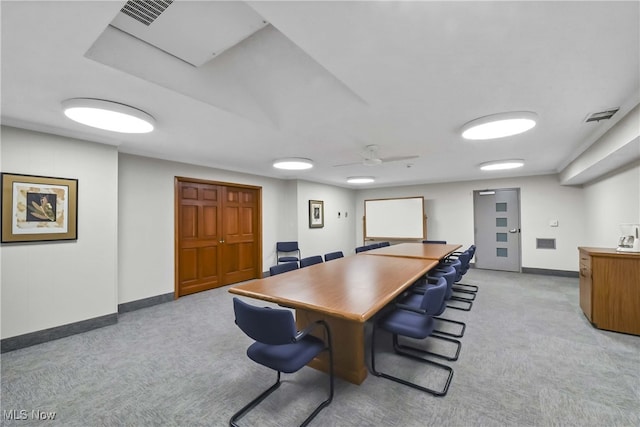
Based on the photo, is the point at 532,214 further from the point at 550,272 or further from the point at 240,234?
the point at 240,234

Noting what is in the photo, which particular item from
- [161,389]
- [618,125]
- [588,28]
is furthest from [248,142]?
[618,125]

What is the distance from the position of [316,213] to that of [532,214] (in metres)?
5.02

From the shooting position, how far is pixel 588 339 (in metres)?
2.80

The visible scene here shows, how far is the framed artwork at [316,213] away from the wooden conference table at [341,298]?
3813 mm

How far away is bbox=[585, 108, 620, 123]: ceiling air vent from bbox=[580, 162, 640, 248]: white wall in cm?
127

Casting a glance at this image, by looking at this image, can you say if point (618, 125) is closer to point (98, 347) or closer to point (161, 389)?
point (161, 389)

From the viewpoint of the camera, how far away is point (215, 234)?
507 cm

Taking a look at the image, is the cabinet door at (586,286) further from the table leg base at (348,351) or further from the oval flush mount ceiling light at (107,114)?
the oval flush mount ceiling light at (107,114)

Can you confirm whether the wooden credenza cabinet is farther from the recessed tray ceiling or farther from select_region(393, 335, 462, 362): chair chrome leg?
the recessed tray ceiling

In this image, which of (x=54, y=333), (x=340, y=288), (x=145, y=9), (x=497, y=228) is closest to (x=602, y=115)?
(x=340, y=288)

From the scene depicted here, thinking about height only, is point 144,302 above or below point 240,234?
below

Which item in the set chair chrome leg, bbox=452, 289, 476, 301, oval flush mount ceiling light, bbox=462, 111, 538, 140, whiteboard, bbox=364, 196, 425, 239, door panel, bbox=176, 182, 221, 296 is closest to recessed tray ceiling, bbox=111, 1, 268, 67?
oval flush mount ceiling light, bbox=462, 111, 538, 140

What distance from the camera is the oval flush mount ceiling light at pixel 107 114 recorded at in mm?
2158

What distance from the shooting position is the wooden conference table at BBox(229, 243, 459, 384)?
5.95ft
